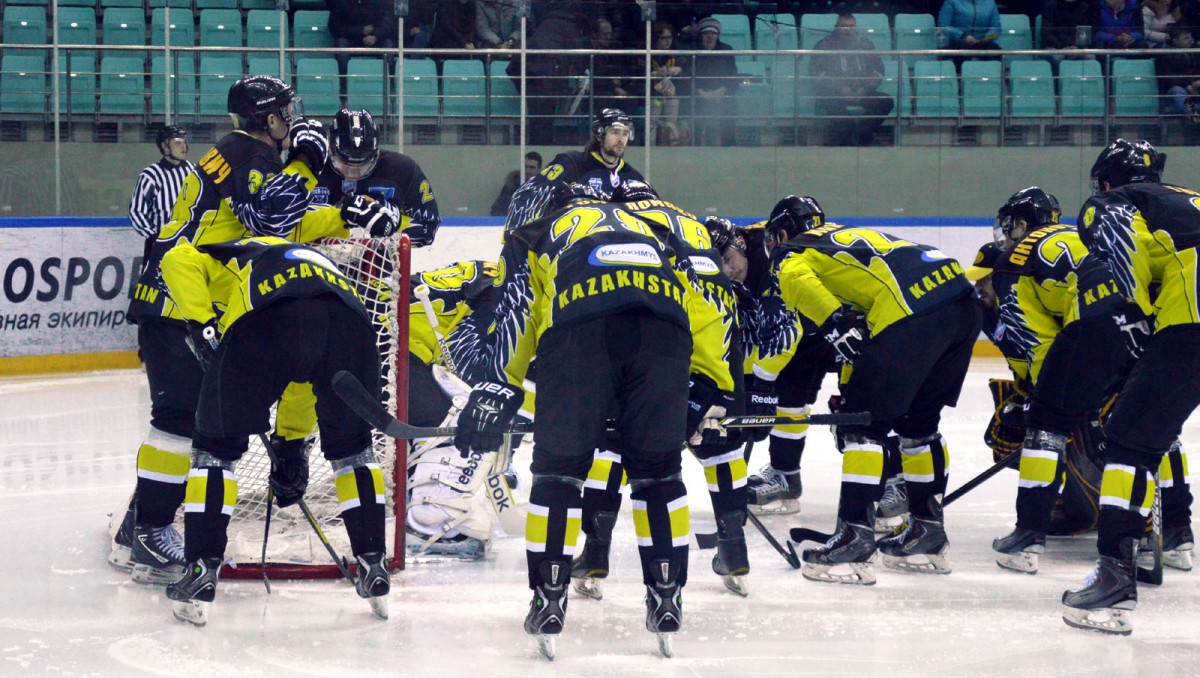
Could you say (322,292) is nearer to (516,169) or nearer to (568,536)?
(568,536)

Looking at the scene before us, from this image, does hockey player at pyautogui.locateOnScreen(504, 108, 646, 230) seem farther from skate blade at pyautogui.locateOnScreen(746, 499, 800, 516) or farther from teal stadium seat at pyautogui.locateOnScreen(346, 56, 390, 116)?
teal stadium seat at pyautogui.locateOnScreen(346, 56, 390, 116)

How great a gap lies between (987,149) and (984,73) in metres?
0.53

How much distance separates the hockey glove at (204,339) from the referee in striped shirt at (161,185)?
295 cm

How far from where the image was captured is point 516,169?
831 cm

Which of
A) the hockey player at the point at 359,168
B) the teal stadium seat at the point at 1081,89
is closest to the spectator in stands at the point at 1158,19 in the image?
the teal stadium seat at the point at 1081,89

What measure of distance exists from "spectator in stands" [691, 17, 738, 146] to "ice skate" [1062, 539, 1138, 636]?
544 cm

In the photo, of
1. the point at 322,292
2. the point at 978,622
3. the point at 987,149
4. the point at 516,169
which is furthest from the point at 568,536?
the point at 987,149


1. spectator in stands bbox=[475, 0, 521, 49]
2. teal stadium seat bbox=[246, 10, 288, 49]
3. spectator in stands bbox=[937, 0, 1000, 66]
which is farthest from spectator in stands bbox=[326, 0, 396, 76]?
spectator in stands bbox=[937, 0, 1000, 66]

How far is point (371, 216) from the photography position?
12.2 feet

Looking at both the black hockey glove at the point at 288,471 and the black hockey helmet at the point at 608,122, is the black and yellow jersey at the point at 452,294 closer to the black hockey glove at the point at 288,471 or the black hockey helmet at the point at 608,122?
the black hockey helmet at the point at 608,122

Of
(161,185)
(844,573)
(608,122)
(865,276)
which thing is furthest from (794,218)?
(161,185)

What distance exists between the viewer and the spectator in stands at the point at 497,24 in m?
8.43

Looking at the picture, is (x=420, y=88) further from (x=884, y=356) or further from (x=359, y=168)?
(x=884, y=356)

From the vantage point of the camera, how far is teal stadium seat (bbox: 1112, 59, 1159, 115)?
8727 mm
